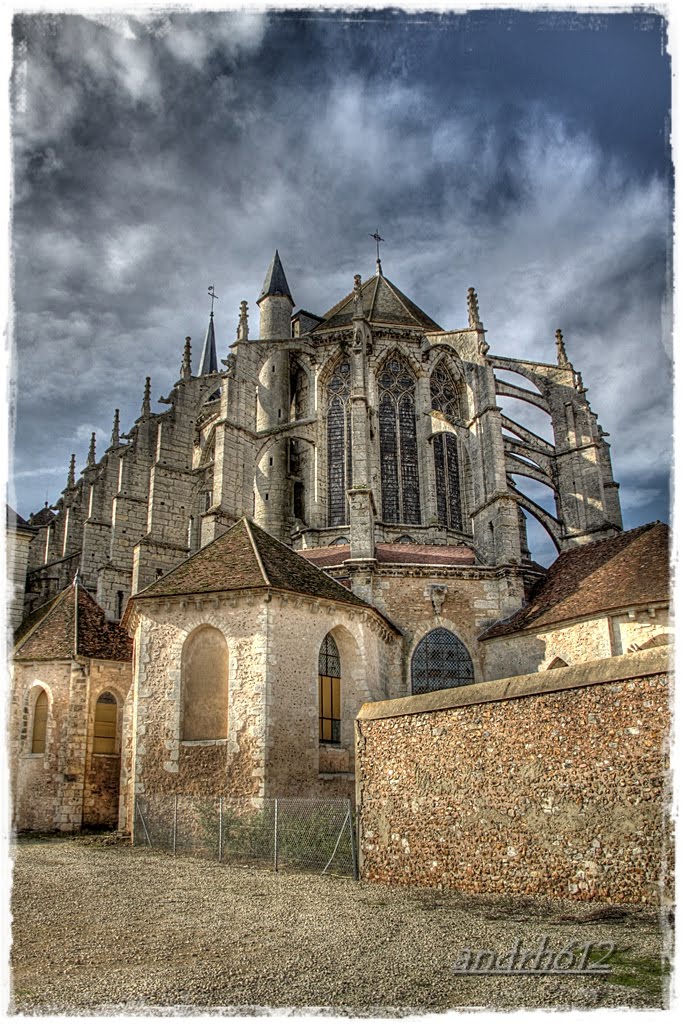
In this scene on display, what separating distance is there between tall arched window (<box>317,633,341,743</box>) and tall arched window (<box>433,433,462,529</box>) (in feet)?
36.3

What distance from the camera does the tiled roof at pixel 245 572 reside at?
1630cm

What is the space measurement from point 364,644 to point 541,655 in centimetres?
448

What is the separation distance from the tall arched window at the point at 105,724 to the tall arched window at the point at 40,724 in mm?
1234

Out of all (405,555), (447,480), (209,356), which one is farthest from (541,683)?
(209,356)

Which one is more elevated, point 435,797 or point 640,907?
point 435,797

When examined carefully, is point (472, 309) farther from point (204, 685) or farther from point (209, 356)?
point (209, 356)

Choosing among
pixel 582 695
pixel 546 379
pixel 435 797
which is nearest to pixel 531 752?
pixel 582 695

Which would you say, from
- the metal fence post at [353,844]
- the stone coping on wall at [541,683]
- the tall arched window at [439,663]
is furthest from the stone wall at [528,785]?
the tall arched window at [439,663]

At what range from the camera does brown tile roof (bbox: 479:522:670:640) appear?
17.3 meters

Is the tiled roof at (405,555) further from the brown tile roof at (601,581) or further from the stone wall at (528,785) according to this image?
the stone wall at (528,785)

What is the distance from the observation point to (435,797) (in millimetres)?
10961

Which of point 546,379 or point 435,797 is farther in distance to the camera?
point 546,379

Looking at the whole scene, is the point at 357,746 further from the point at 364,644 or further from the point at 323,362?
the point at 323,362

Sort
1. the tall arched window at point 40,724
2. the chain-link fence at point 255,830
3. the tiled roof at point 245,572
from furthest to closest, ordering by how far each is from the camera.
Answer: the tall arched window at point 40,724, the tiled roof at point 245,572, the chain-link fence at point 255,830
